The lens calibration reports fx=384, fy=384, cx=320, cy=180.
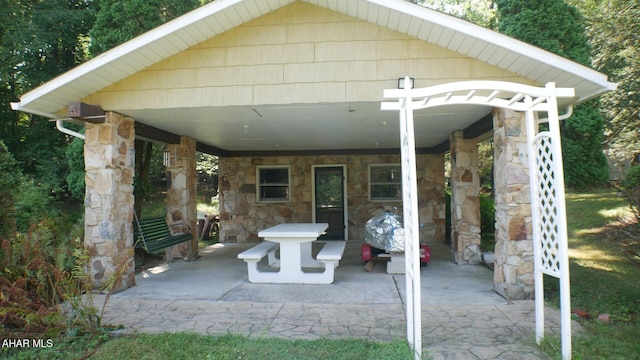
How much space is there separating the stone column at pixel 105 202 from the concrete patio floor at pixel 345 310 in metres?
0.47

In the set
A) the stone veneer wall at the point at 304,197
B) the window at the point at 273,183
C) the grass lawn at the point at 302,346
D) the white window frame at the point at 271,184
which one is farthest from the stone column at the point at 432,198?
the grass lawn at the point at 302,346

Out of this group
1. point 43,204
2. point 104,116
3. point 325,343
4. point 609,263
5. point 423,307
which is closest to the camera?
point 325,343

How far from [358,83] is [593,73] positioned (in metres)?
2.49

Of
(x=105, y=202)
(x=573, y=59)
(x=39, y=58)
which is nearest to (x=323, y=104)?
(x=105, y=202)

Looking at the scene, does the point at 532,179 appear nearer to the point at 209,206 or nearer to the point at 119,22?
the point at 119,22

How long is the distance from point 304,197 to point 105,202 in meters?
5.53

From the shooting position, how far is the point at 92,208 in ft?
16.8

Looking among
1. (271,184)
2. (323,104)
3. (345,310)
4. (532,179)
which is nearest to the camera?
(532,179)

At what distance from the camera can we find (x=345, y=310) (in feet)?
14.3

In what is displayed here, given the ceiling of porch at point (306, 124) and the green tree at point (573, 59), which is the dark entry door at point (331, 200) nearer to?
the ceiling of porch at point (306, 124)

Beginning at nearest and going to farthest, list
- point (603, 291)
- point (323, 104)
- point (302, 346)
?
1. point (302, 346)
2. point (323, 104)
3. point (603, 291)

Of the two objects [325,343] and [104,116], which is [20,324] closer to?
[104,116]

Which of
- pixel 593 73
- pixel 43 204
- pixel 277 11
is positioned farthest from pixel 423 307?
pixel 43 204

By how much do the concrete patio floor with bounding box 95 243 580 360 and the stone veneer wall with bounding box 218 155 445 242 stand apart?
3557 mm
